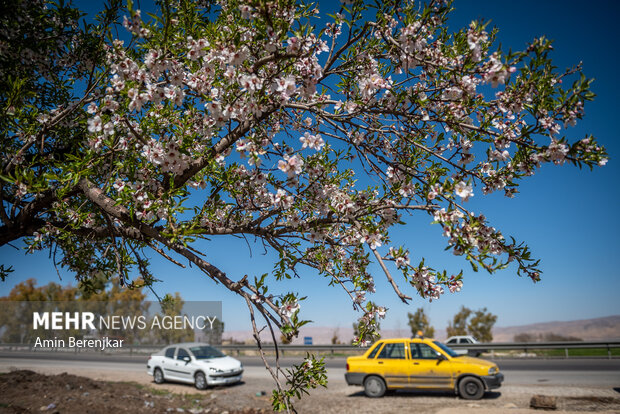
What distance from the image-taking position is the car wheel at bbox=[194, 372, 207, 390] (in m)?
14.9

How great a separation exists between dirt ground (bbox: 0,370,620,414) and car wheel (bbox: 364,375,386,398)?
21 centimetres

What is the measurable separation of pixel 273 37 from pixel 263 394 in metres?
12.5

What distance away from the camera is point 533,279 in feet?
12.5

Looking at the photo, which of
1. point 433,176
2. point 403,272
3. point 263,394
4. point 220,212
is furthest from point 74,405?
point 433,176

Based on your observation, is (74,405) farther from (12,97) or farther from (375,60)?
(375,60)

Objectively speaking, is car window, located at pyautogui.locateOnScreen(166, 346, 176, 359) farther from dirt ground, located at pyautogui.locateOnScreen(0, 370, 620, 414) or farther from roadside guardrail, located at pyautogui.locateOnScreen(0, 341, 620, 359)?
roadside guardrail, located at pyautogui.locateOnScreen(0, 341, 620, 359)

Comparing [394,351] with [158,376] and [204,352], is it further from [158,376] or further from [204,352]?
[158,376]

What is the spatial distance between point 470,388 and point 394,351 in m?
2.36

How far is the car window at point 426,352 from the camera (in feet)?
40.7

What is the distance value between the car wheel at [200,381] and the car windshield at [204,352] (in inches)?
32.6

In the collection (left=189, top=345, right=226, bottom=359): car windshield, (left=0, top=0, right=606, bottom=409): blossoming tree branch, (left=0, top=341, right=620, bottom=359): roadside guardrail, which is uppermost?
(left=0, top=0, right=606, bottom=409): blossoming tree branch

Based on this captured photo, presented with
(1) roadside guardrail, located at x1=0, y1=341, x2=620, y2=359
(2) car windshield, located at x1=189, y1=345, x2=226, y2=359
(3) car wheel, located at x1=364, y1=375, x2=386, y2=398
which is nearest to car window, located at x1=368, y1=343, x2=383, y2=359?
(3) car wheel, located at x1=364, y1=375, x2=386, y2=398

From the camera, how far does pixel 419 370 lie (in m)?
12.3

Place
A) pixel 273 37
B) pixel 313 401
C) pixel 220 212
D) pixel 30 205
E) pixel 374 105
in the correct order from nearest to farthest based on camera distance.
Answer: pixel 273 37
pixel 374 105
pixel 220 212
pixel 30 205
pixel 313 401
